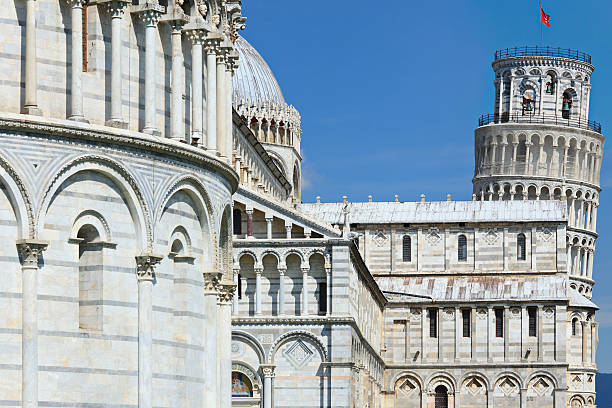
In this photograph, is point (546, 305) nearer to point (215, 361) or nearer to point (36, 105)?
point (215, 361)

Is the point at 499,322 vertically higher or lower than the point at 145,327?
higher

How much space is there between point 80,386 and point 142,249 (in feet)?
11.2

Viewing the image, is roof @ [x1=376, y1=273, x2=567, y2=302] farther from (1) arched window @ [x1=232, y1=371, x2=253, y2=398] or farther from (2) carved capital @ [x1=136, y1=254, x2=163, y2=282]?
(2) carved capital @ [x1=136, y1=254, x2=163, y2=282]

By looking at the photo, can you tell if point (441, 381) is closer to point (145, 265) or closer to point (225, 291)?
point (225, 291)

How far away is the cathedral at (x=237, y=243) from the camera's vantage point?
32.8 m

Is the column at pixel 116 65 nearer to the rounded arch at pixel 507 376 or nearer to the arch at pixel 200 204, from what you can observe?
the arch at pixel 200 204

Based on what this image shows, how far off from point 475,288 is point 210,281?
60.6 metres

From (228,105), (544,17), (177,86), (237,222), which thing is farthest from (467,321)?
(177,86)

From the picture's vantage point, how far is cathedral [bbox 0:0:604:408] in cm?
3275

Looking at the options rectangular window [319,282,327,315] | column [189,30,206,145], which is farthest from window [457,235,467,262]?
column [189,30,206,145]

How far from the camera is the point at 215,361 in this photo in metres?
37.6

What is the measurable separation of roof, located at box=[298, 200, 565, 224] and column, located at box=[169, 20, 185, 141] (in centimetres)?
6255

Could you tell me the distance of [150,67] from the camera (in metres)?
35.2

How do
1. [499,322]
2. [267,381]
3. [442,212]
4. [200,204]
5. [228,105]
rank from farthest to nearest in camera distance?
[442,212], [499,322], [267,381], [228,105], [200,204]
